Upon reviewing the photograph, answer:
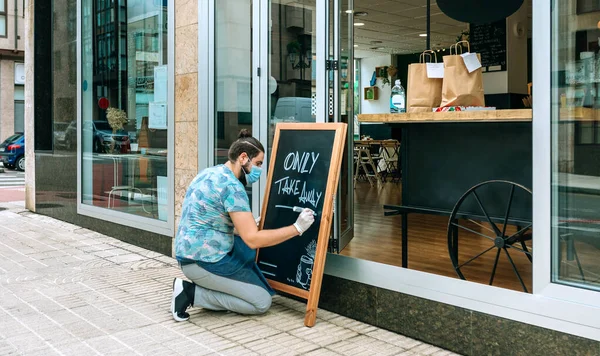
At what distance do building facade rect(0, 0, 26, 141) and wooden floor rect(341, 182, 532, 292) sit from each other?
25.1 meters

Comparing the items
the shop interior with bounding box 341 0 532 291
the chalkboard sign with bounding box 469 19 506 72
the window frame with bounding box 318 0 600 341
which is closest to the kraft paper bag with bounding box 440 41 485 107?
the shop interior with bounding box 341 0 532 291

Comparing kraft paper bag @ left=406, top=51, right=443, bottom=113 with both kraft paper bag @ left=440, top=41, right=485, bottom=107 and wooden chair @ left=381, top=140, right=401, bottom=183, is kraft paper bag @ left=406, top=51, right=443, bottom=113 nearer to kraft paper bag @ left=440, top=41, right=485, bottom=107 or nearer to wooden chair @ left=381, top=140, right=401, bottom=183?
kraft paper bag @ left=440, top=41, right=485, bottom=107

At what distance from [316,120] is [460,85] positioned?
3.33ft

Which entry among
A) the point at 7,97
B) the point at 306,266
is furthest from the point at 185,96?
the point at 7,97

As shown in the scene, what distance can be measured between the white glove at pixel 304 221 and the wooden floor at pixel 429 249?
111 centimetres

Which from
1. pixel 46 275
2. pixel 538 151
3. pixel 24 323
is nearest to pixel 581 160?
pixel 538 151

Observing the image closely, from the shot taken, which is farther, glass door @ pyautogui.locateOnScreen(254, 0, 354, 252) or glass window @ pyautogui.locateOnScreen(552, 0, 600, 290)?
glass door @ pyautogui.locateOnScreen(254, 0, 354, 252)

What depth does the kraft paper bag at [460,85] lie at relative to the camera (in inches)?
163

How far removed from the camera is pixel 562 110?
3.18 meters

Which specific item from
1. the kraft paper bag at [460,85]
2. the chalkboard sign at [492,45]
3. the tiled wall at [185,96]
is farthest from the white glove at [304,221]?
the chalkboard sign at [492,45]

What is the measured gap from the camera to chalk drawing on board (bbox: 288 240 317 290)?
13.5 feet

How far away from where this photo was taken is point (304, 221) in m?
3.93

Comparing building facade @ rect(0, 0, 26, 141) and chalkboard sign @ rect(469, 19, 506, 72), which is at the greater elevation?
building facade @ rect(0, 0, 26, 141)

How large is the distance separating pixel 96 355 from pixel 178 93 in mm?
3130
